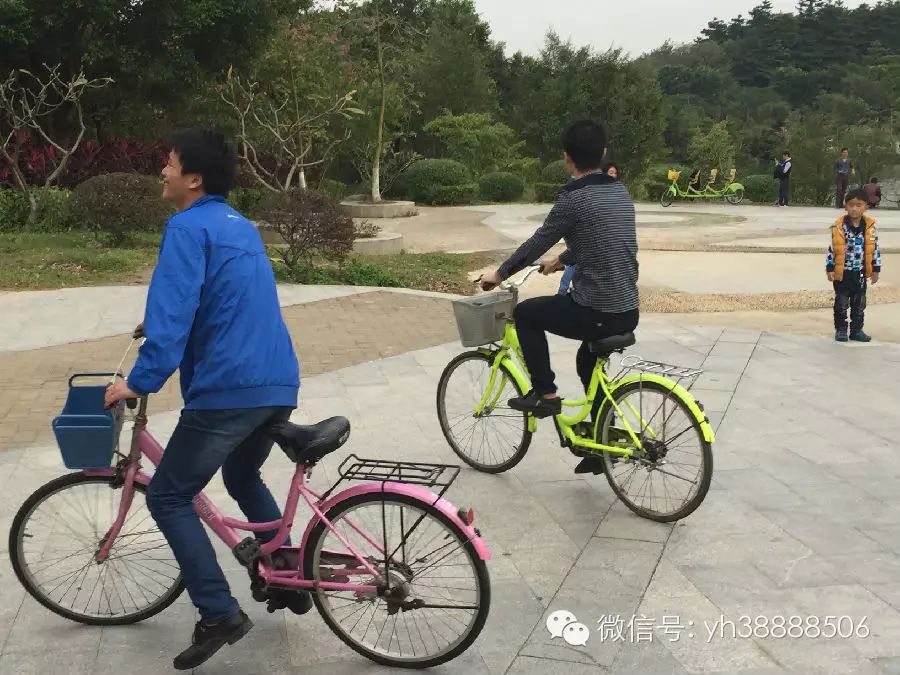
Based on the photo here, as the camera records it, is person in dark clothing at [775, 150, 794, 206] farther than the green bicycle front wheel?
Yes

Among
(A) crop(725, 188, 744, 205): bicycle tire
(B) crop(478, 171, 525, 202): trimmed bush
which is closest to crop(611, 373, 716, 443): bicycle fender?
(B) crop(478, 171, 525, 202): trimmed bush

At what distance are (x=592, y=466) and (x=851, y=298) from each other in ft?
15.0

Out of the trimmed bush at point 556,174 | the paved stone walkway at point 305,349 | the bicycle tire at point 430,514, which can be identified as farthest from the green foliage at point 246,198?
the bicycle tire at point 430,514

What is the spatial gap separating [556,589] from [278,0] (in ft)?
61.0

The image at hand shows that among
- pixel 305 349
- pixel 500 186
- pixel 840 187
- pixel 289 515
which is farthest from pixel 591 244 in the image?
pixel 500 186

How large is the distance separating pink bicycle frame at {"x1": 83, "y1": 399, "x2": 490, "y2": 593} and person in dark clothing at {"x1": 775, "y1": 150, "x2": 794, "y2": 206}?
2478 cm

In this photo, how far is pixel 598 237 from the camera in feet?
13.9

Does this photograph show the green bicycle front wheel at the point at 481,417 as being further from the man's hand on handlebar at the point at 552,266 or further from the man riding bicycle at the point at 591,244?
the man riding bicycle at the point at 591,244

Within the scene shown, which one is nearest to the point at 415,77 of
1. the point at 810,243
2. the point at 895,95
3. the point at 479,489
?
the point at 810,243

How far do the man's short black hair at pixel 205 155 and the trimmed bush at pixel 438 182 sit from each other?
2312 cm

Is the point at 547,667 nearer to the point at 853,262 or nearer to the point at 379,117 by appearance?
the point at 853,262

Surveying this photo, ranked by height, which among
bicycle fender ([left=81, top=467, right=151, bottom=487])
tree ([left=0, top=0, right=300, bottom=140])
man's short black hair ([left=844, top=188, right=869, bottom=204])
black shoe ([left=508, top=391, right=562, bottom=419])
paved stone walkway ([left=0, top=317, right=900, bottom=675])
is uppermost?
tree ([left=0, top=0, right=300, bottom=140])

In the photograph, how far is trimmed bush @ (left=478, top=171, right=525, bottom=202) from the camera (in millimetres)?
A: 27312

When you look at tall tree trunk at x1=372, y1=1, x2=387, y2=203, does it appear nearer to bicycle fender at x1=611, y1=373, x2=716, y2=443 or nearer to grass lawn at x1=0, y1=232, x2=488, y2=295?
grass lawn at x1=0, y1=232, x2=488, y2=295
